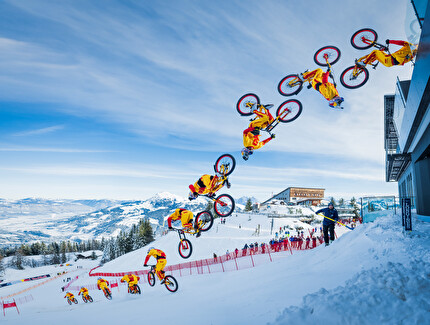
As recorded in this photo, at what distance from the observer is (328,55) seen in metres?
6.92

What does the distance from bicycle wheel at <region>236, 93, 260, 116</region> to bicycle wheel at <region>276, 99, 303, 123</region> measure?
70 centimetres

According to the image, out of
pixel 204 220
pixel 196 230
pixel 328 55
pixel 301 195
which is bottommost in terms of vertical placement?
pixel 301 195

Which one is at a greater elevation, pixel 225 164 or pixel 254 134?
pixel 254 134

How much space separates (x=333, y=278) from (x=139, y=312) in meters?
9.16

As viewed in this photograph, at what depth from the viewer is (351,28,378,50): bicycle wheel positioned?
278 inches

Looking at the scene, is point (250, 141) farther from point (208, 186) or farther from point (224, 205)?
point (224, 205)

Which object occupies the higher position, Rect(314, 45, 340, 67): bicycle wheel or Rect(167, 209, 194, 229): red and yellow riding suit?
Rect(314, 45, 340, 67): bicycle wheel

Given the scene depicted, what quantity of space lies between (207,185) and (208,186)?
0.12ft

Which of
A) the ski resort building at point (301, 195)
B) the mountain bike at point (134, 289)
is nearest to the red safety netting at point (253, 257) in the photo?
the mountain bike at point (134, 289)

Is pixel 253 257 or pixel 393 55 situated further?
pixel 253 257

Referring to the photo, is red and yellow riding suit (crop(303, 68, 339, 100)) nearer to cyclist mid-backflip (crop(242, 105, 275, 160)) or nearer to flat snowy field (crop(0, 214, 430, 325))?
cyclist mid-backflip (crop(242, 105, 275, 160))

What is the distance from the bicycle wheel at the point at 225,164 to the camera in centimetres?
624

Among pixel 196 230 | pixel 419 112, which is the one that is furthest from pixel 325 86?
pixel 419 112

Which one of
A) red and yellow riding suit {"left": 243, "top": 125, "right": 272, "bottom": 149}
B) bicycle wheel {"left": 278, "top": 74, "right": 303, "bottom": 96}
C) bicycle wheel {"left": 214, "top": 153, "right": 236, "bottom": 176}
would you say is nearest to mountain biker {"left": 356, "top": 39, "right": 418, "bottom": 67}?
bicycle wheel {"left": 278, "top": 74, "right": 303, "bottom": 96}
